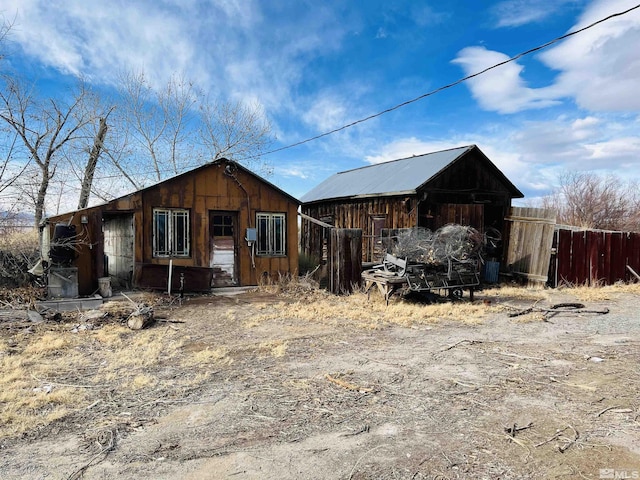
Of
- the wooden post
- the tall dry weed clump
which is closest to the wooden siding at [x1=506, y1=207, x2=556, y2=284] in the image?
the wooden post

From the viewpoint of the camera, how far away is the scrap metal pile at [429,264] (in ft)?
32.5

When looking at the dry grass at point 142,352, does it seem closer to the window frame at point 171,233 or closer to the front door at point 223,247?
the front door at point 223,247

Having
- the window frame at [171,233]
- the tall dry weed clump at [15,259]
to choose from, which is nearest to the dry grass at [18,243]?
the tall dry weed clump at [15,259]

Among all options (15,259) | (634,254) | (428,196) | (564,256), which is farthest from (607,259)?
(15,259)

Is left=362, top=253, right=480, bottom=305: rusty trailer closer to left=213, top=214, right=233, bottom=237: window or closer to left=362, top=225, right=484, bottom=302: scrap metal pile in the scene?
left=362, top=225, right=484, bottom=302: scrap metal pile

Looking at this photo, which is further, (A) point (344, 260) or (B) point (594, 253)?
(B) point (594, 253)

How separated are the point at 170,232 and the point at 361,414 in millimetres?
8900

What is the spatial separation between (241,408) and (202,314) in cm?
513

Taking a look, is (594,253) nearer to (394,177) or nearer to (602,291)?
(602,291)

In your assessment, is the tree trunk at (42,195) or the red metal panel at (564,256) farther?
the tree trunk at (42,195)

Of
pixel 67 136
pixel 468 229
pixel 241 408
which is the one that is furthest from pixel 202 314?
pixel 67 136

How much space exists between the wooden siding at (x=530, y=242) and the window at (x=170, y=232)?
1086cm

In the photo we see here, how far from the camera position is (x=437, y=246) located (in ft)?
33.7

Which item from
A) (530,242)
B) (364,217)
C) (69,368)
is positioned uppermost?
(364,217)
